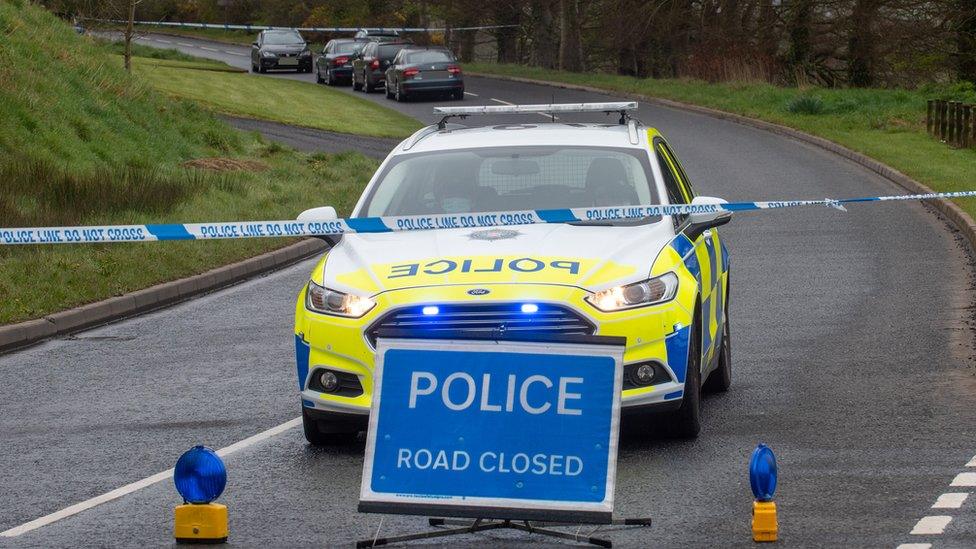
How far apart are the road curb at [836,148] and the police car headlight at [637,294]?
410 inches

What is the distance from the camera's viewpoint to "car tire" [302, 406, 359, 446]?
895 cm

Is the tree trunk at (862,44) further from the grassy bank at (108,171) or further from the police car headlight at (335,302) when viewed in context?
the police car headlight at (335,302)

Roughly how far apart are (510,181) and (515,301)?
83.6 inches

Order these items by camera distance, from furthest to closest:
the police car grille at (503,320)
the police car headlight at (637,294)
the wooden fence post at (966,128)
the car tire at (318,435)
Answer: the wooden fence post at (966,128) < the car tire at (318,435) < the police car headlight at (637,294) < the police car grille at (503,320)

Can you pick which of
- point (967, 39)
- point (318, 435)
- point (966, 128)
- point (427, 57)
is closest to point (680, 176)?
point (318, 435)

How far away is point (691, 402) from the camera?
880cm

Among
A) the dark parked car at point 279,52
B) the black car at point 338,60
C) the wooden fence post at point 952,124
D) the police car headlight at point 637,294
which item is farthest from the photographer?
the dark parked car at point 279,52

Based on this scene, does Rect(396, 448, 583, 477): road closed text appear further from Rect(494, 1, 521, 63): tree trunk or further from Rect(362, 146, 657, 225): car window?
Rect(494, 1, 521, 63): tree trunk

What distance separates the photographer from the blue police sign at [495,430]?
6.70 m

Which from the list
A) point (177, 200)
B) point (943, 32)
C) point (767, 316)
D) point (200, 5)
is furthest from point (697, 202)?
point (200, 5)

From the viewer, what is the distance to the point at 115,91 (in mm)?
30750

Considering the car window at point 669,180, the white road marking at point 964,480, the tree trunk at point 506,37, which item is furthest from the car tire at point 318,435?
the tree trunk at point 506,37

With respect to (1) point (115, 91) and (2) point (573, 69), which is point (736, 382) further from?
(2) point (573, 69)

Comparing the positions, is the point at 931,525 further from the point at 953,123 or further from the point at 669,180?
the point at 953,123
